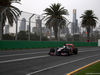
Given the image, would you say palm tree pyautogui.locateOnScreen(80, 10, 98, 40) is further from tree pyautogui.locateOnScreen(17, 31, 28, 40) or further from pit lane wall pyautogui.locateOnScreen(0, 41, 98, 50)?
tree pyautogui.locateOnScreen(17, 31, 28, 40)

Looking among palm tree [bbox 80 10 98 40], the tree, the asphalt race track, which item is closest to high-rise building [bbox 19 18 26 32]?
the tree

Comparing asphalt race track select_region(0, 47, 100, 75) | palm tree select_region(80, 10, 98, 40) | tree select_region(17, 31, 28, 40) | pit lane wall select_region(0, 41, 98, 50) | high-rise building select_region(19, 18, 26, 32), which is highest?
palm tree select_region(80, 10, 98, 40)

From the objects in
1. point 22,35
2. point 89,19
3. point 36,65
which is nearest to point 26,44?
point 22,35

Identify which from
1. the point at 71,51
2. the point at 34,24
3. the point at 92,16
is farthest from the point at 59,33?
the point at 92,16

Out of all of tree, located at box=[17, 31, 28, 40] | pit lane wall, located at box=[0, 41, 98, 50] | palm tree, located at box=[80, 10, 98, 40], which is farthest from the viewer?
palm tree, located at box=[80, 10, 98, 40]

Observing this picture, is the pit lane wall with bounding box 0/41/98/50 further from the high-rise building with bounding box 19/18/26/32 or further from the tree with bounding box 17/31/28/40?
the high-rise building with bounding box 19/18/26/32

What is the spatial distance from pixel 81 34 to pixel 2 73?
3515cm

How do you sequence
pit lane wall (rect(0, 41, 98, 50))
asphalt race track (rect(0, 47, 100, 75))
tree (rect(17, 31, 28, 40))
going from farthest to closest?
tree (rect(17, 31, 28, 40)), pit lane wall (rect(0, 41, 98, 50)), asphalt race track (rect(0, 47, 100, 75))

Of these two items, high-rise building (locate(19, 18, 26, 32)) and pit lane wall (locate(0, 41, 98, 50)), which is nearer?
pit lane wall (locate(0, 41, 98, 50))

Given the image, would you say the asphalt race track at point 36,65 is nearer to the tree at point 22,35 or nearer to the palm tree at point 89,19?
the tree at point 22,35

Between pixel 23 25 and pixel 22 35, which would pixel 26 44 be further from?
pixel 23 25

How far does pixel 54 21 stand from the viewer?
31.0 metres

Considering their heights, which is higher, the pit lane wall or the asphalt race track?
the pit lane wall

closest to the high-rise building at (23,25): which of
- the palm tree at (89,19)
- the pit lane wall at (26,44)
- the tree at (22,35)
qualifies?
the tree at (22,35)
